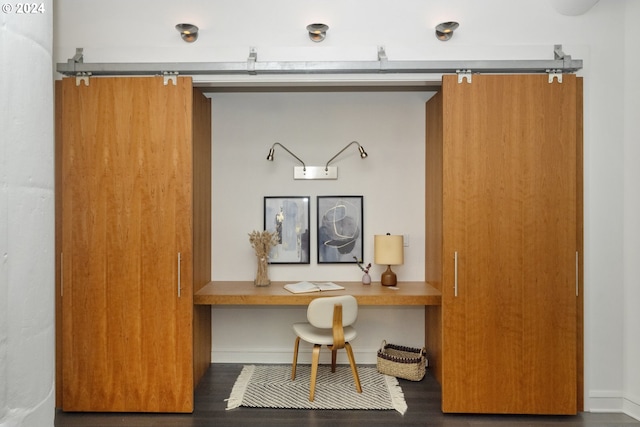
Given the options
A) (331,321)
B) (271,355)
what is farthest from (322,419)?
(271,355)

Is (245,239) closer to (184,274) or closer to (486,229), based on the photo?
(184,274)

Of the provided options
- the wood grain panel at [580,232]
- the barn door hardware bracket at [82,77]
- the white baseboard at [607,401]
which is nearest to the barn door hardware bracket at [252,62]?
the barn door hardware bracket at [82,77]

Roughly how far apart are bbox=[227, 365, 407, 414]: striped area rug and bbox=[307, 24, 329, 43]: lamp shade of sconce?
2.68 meters

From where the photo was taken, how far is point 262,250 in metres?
3.49

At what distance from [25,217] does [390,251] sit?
314 centimetres

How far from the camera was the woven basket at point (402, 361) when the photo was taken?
336 centimetres

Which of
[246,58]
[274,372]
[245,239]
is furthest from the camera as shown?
[245,239]

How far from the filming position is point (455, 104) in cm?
286

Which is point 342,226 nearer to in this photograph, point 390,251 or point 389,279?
point 390,251

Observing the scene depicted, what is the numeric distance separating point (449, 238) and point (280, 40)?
1922 mm

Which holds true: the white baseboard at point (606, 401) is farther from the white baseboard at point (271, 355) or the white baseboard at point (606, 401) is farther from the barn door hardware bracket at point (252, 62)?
the barn door hardware bracket at point (252, 62)

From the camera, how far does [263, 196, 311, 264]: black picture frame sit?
374 cm

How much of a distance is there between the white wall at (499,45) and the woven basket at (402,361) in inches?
47.1

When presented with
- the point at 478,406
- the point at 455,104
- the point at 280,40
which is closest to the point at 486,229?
the point at 455,104
